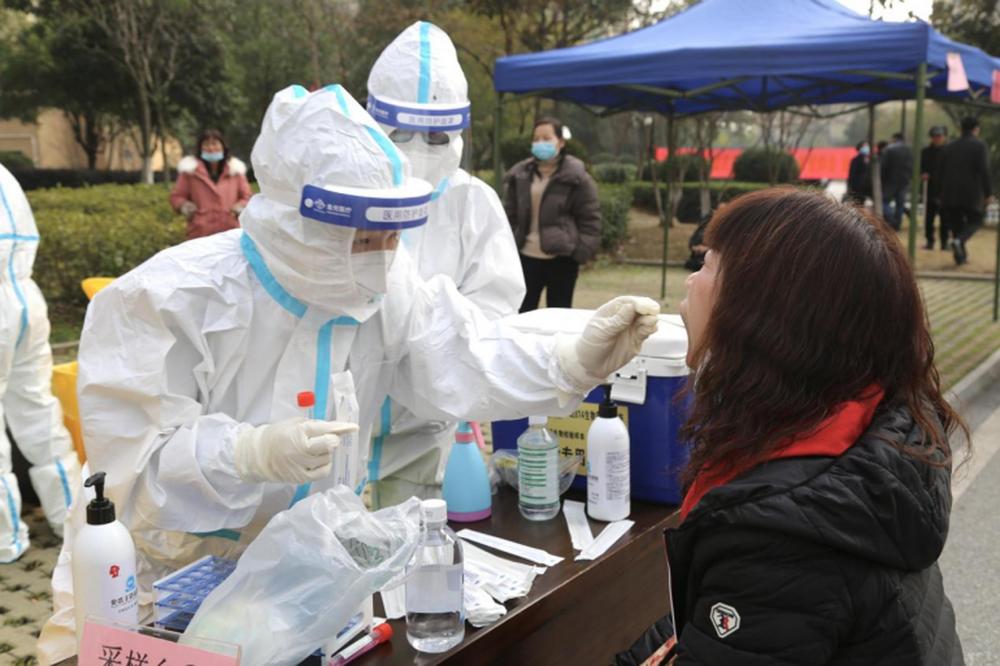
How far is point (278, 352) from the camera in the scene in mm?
1984

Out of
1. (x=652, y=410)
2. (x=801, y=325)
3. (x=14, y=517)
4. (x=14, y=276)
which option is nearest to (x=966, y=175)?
(x=652, y=410)

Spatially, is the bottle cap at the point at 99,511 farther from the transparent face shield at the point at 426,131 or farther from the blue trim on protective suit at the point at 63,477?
the blue trim on protective suit at the point at 63,477

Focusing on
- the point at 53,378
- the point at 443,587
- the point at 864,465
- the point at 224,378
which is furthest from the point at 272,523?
the point at 53,378

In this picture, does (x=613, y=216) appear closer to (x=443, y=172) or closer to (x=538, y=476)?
(x=443, y=172)

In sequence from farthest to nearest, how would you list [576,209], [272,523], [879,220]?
[576,209] < [272,523] < [879,220]

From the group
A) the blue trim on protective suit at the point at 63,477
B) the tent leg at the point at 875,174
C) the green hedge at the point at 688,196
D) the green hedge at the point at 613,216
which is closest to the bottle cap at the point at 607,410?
the blue trim on protective suit at the point at 63,477

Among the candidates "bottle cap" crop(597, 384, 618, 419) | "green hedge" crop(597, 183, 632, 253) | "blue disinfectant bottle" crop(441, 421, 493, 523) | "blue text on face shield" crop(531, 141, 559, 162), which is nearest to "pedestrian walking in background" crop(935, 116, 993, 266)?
"green hedge" crop(597, 183, 632, 253)

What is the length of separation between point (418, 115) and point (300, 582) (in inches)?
90.6

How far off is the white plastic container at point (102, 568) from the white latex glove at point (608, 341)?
100cm

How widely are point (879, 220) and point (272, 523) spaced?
1.05m

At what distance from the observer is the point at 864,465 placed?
3.95 feet

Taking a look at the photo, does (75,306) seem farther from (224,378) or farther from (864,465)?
(864,465)

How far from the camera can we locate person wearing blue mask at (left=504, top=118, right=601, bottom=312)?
6.20 m

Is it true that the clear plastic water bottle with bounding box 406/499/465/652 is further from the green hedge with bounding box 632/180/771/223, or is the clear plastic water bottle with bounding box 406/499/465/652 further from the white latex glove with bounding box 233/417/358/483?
the green hedge with bounding box 632/180/771/223
